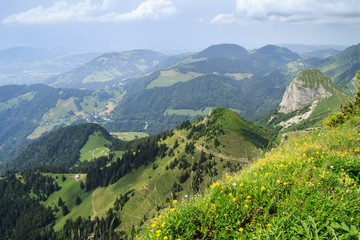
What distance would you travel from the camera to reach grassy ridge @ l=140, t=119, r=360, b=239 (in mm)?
5264

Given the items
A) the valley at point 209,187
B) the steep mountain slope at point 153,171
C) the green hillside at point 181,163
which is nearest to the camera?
the valley at point 209,187

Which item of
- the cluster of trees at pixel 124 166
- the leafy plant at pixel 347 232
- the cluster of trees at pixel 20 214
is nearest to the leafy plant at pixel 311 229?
the leafy plant at pixel 347 232

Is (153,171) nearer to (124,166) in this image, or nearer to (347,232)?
(124,166)

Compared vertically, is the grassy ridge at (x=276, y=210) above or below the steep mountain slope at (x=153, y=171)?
above

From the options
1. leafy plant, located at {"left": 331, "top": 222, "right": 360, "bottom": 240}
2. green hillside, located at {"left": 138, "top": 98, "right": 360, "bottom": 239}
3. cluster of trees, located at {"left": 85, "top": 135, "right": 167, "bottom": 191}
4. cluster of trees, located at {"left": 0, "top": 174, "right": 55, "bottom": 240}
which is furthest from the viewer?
cluster of trees, located at {"left": 85, "top": 135, "right": 167, "bottom": 191}

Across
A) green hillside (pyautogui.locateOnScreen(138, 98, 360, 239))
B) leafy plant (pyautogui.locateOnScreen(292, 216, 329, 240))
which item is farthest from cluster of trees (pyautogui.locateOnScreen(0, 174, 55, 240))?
leafy plant (pyautogui.locateOnScreen(292, 216, 329, 240))

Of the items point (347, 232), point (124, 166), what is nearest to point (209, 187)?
point (347, 232)

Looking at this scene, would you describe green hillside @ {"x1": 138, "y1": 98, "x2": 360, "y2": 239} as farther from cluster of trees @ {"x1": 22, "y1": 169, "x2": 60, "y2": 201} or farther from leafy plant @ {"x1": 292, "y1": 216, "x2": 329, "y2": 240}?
cluster of trees @ {"x1": 22, "y1": 169, "x2": 60, "y2": 201}

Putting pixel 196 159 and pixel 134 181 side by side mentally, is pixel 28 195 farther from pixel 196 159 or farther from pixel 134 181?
pixel 196 159

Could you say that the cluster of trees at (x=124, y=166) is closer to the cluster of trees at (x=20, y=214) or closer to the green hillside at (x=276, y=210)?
the cluster of trees at (x=20, y=214)

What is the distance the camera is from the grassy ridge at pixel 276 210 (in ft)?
17.3

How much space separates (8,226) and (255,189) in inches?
8549

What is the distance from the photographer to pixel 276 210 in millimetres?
6562

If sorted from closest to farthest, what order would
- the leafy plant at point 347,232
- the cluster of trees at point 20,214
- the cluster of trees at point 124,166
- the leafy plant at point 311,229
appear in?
the leafy plant at point 347,232 → the leafy plant at point 311,229 → the cluster of trees at point 20,214 → the cluster of trees at point 124,166
